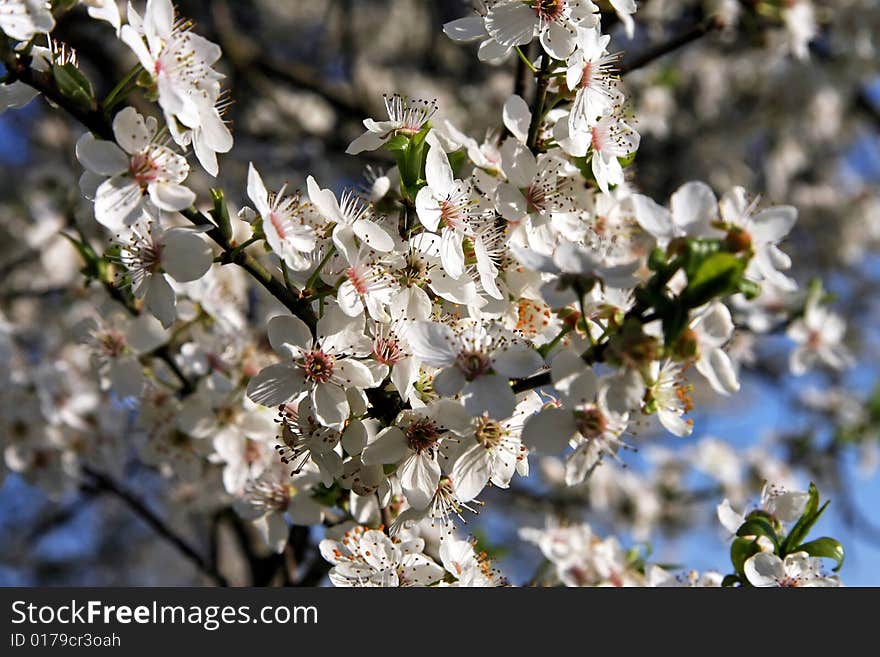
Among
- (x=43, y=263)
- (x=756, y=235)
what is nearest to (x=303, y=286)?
(x=756, y=235)

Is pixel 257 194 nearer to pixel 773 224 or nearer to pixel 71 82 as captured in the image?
pixel 71 82

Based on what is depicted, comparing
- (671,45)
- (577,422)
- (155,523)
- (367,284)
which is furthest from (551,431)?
(155,523)

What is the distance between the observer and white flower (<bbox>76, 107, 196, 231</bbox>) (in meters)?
1.33

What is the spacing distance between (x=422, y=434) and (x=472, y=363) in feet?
0.52

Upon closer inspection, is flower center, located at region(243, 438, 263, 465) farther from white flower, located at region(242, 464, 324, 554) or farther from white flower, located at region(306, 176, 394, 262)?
white flower, located at region(306, 176, 394, 262)

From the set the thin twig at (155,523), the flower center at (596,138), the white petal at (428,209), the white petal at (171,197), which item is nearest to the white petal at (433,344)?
the white petal at (428,209)

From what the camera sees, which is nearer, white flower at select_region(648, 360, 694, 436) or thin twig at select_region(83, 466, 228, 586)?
white flower at select_region(648, 360, 694, 436)

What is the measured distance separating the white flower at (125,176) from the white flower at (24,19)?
0.54ft

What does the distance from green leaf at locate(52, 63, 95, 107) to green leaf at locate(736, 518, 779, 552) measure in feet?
4.69

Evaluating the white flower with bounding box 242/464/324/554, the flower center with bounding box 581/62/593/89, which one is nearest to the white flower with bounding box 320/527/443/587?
the white flower with bounding box 242/464/324/554

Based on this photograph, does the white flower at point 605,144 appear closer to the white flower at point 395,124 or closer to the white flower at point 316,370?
the white flower at point 395,124

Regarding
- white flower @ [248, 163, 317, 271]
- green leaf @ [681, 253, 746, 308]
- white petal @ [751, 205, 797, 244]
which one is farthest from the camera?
white flower @ [248, 163, 317, 271]

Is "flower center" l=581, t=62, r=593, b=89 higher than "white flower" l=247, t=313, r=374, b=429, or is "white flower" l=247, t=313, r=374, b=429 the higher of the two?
"flower center" l=581, t=62, r=593, b=89

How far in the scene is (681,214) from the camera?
124cm
